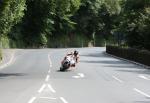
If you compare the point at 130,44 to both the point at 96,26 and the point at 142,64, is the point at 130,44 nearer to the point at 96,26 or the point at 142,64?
the point at 142,64

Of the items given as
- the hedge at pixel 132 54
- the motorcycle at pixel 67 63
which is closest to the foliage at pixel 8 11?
the motorcycle at pixel 67 63

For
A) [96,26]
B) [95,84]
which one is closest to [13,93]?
[95,84]

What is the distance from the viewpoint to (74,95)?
67.6ft

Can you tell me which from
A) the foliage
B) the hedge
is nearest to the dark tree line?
the foliage

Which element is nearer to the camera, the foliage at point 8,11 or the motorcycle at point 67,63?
the foliage at point 8,11

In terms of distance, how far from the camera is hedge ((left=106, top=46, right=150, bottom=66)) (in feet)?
146

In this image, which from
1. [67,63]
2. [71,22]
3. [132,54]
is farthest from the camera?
[71,22]

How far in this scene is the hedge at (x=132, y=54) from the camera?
4456 cm

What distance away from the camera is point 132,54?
51719 millimetres

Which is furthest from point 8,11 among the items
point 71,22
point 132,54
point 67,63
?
point 71,22

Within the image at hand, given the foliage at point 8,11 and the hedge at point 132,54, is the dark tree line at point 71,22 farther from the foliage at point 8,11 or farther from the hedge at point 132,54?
the hedge at point 132,54

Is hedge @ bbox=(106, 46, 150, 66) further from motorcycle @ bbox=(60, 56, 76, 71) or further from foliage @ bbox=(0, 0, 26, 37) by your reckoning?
foliage @ bbox=(0, 0, 26, 37)

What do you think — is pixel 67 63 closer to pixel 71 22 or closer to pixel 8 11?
pixel 8 11

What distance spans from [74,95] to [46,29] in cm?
6832
